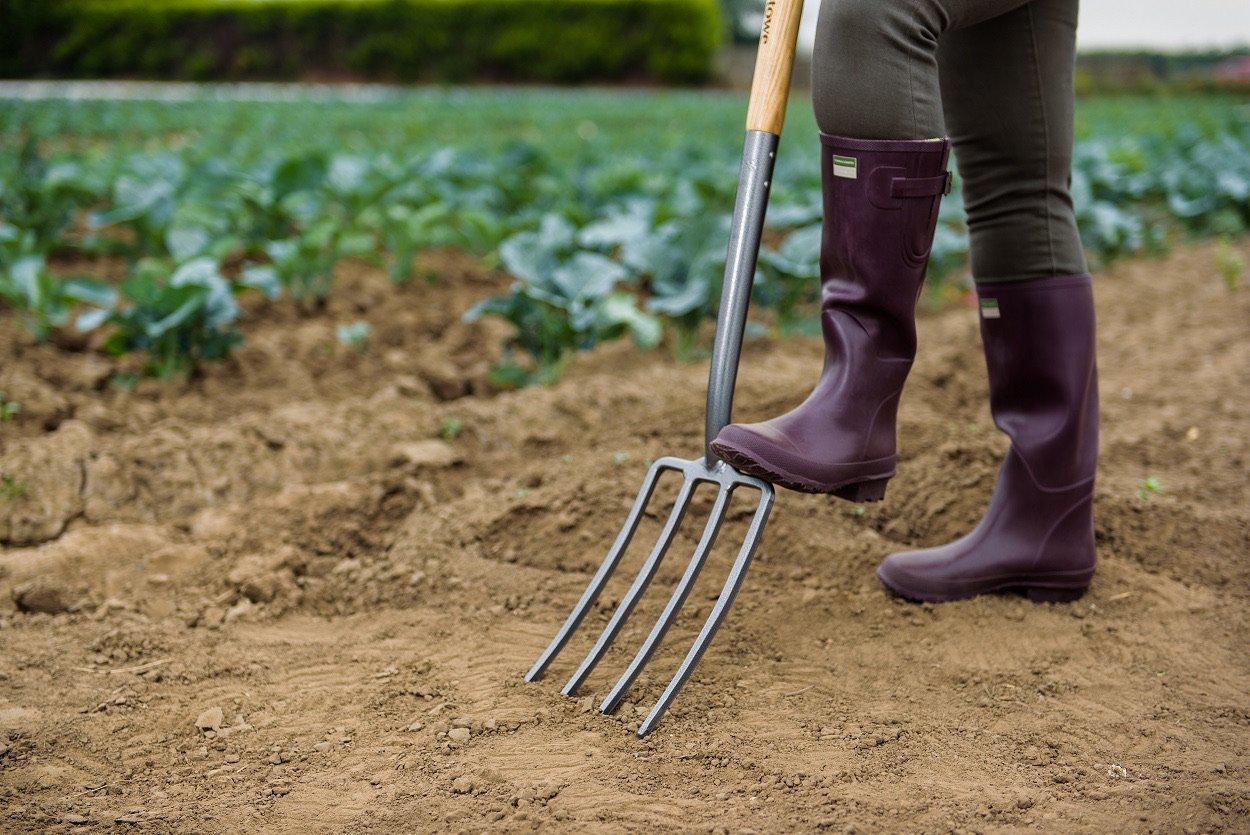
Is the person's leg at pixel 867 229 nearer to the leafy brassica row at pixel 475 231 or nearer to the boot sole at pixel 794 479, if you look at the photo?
the boot sole at pixel 794 479

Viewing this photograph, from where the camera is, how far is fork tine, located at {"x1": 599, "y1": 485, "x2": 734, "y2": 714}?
63.9 inches

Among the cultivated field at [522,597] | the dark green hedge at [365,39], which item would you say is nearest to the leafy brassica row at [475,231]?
the cultivated field at [522,597]

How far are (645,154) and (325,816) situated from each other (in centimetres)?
644

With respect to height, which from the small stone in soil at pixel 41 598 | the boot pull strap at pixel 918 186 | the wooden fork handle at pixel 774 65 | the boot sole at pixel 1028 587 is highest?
the wooden fork handle at pixel 774 65

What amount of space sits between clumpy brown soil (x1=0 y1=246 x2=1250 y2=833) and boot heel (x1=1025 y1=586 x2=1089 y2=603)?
0.02 metres

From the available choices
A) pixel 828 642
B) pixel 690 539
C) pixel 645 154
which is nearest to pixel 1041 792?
pixel 828 642

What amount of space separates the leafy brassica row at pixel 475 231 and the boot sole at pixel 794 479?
1.27 meters

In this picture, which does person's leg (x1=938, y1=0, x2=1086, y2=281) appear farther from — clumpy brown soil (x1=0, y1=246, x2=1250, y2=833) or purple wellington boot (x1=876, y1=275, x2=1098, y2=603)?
clumpy brown soil (x1=0, y1=246, x2=1250, y2=833)

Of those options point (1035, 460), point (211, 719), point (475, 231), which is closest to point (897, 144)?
point (1035, 460)

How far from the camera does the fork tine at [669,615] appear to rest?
63.9 inches

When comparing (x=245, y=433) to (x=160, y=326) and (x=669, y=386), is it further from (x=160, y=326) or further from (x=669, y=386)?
(x=669, y=386)

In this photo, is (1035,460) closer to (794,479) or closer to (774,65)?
(794,479)

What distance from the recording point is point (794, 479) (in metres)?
1.61

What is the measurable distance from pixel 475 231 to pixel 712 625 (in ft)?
8.84
